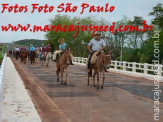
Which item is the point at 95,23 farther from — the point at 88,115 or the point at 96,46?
the point at 88,115

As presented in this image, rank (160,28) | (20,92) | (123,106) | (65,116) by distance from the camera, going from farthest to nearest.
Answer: (160,28) < (20,92) < (123,106) < (65,116)

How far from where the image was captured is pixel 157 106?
887cm

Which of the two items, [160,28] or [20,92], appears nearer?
[20,92]

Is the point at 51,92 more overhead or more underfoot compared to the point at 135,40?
more underfoot

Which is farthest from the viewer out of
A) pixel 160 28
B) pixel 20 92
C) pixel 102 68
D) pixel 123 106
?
pixel 160 28

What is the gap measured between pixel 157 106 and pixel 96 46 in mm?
5142

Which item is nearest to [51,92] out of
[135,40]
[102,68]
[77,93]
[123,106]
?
[77,93]

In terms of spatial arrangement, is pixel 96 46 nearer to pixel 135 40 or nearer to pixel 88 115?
pixel 88 115

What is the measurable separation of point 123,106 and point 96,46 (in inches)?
196

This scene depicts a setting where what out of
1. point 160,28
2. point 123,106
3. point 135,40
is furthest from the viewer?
point 135,40

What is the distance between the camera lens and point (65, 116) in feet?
24.1

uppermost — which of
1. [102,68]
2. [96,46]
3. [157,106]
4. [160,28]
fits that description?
[160,28]

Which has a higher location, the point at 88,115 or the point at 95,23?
the point at 95,23

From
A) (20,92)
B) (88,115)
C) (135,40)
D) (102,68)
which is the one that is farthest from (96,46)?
(135,40)
